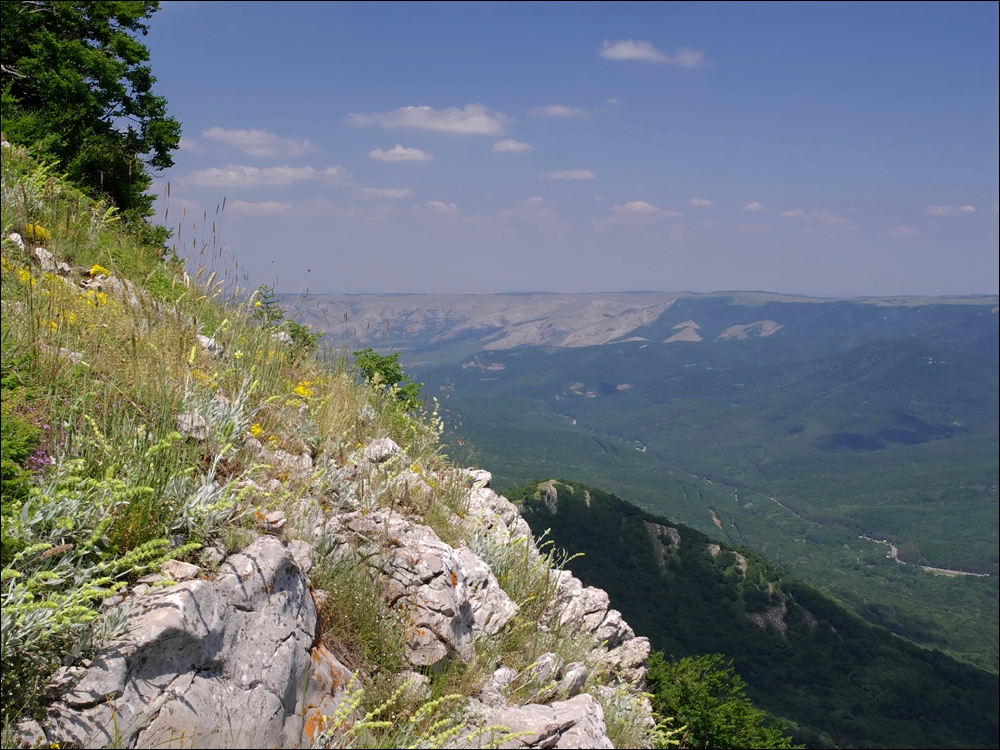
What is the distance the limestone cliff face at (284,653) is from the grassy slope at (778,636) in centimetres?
8024

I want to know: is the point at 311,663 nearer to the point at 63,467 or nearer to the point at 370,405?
the point at 63,467

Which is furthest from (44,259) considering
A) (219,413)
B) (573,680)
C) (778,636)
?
(778,636)

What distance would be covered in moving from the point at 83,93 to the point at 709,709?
19075 millimetres

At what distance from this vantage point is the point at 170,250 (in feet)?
34.3

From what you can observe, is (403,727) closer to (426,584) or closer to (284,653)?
(284,653)

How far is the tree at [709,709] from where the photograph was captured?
1598 centimetres

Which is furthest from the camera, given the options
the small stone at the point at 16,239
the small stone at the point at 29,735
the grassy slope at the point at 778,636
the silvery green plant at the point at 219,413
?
the grassy slope at the point at 778,636

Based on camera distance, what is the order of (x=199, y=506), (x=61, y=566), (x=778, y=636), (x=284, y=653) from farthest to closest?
(x=778, y=636) < (x=199, y=506) < (x=284, y=653) < (x=61, y=566)

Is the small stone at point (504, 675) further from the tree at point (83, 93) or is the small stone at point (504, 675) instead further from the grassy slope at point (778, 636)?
the grassy slope at point (778, 636)

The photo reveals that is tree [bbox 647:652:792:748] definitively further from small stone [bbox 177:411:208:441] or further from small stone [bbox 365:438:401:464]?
small stone [bbox 177:411:208:441]

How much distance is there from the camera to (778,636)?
102688mm

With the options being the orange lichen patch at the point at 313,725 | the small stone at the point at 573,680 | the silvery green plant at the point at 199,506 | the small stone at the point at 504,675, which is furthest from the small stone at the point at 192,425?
the small stone at the point at 573,680

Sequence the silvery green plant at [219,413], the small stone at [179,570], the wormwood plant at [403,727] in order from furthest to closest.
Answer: the silvery green plant at [219,413]
the small stone at [179,570]
the wormwood plant at [403,727]

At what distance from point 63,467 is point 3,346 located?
1.33 m
